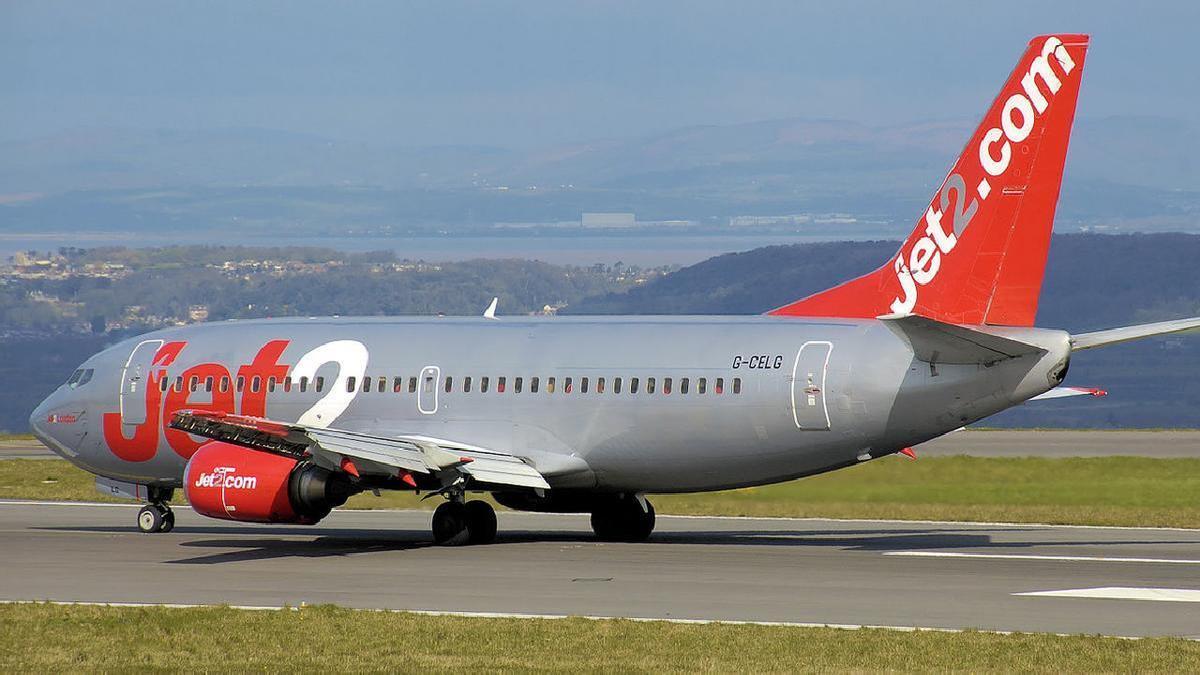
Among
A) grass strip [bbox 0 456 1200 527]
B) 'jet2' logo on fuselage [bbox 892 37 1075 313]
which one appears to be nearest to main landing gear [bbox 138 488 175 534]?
grass strip [bbox 0 456 1200 527]

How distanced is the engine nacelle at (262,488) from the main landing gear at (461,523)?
2.43m

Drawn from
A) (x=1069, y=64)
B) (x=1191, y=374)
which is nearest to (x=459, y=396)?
(x=1069, y=64)

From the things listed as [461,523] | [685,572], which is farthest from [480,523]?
[685,572]

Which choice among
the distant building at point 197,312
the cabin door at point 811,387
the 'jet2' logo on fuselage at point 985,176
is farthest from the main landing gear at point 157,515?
the distant building at point 197,312

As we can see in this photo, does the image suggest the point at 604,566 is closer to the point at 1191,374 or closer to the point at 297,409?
the point at 297,409

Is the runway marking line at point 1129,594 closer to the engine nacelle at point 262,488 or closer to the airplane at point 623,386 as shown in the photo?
the airplane at point 623,386

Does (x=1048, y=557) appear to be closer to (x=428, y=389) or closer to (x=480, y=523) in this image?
(x=480, y=523)

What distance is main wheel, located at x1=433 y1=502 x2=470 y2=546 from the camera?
32.9 m

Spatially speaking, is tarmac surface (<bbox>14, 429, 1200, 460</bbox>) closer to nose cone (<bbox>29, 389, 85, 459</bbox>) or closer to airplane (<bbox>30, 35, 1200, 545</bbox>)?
airplane (<bbox>30, 35, 1200, 545</bbox>)

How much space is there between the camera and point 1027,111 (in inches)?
1154

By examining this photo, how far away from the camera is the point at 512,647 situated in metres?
20.2

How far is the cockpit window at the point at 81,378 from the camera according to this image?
37562 millimetres

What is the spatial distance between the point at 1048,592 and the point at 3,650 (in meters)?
13.1

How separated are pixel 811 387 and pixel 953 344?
2.60 meters
